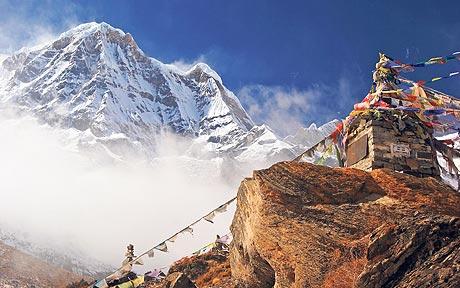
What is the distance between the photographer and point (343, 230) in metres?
16.9

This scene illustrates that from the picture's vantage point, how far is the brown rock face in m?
14.1

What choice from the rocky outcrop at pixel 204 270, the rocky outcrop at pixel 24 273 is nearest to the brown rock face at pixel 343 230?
the rocky outcrop at pixel 204 270

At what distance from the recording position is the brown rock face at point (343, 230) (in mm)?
14148

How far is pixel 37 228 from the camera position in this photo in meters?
153

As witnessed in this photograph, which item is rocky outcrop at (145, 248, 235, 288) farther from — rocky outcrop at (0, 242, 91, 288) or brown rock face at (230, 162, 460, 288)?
rocky outcrop at (0, 242, 91, 288)

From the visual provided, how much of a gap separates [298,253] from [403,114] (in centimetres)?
837

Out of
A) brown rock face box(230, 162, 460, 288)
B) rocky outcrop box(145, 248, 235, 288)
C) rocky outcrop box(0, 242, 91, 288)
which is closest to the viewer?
brown rock face box(230, 162, 460, 288)

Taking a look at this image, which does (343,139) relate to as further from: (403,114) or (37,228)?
(37,228)

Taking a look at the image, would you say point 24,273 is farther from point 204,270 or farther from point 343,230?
point 343,230

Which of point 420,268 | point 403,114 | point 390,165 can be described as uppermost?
point 403,114

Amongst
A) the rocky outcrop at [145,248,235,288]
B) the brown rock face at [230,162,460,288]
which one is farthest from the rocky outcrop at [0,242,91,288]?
the brown rock face at [230,162,460,288]

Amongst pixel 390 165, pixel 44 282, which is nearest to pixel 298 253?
Result: pixel 390 165

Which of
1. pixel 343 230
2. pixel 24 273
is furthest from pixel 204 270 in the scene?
pixel 24 273

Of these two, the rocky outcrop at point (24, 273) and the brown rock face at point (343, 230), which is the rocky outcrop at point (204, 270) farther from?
the rocky outcrop at point (24, 273)
